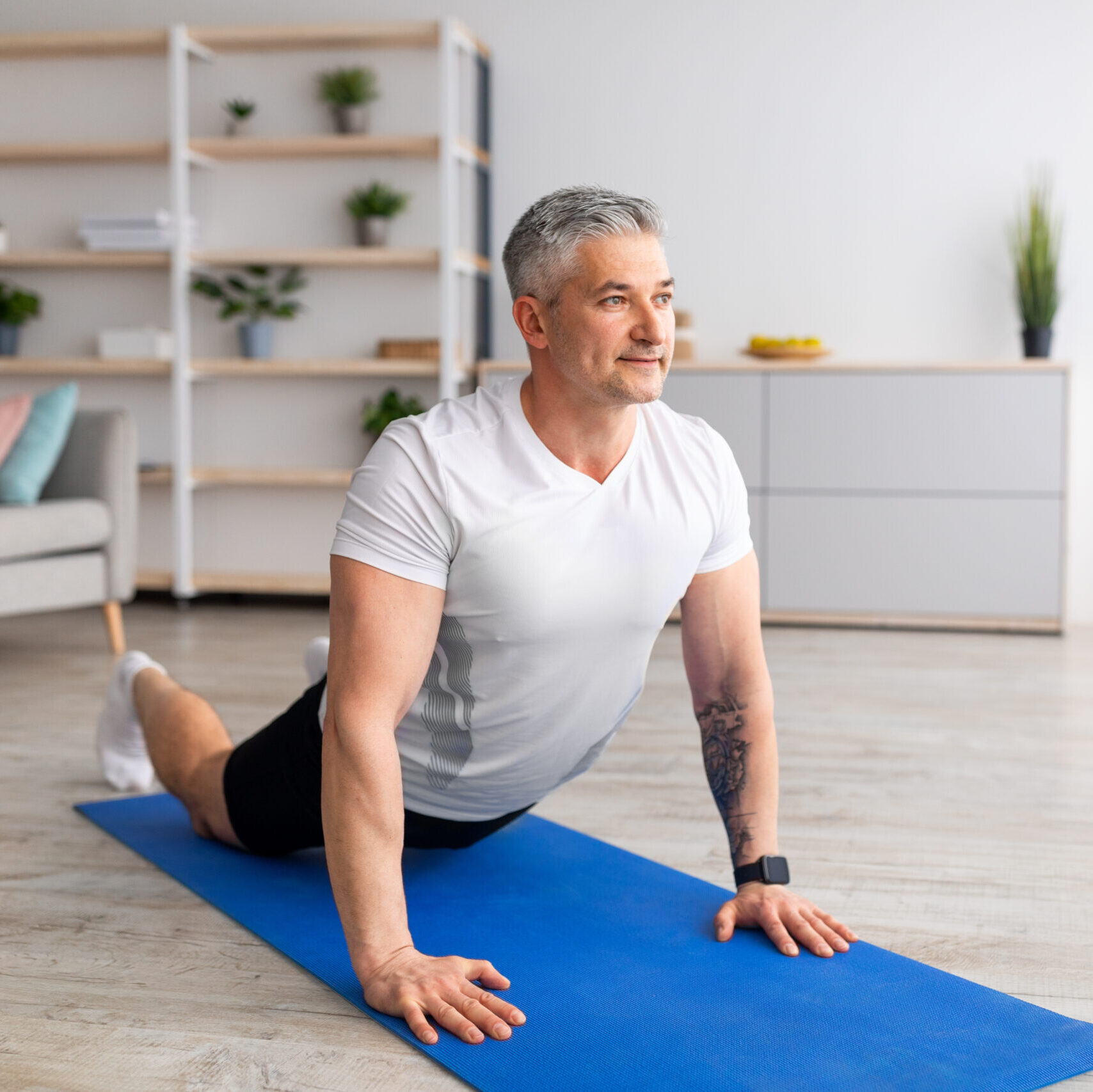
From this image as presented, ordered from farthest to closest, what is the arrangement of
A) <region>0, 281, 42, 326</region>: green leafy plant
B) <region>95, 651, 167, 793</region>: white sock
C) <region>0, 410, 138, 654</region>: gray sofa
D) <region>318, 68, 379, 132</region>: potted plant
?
1. <region>0, 281, 42, 326</region>: green leafy plant
2. <region>318, 68, 379, 132</region>: potted plant
3. <region>0, 410, 138, 654</region>: gray sofa
4. <region>95, 651, 167, 793</region>: white sock

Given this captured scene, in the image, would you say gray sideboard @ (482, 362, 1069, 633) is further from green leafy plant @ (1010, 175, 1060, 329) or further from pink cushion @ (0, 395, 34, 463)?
pink cushion @ (0, 395, 34, 463)

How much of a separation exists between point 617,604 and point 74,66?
14.9ft

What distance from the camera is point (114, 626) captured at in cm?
373

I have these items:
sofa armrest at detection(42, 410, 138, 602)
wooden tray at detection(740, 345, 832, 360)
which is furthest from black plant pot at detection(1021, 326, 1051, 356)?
sofa armrest at detection(42, 410, 138, 602)

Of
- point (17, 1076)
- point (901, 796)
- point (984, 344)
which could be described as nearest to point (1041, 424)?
point (984, 344)

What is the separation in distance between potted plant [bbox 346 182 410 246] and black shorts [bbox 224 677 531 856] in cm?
324

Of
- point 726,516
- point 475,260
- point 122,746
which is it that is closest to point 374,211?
point 475,260

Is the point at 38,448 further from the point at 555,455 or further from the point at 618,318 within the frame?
the point at 618,318

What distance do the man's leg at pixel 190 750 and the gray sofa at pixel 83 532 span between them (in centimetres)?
145

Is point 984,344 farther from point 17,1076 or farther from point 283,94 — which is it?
point 17,1076

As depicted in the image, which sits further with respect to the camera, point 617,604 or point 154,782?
point 154,782

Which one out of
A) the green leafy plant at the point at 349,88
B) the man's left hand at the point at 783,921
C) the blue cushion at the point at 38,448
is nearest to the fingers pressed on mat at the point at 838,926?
the man's left hand at the point at 783,921

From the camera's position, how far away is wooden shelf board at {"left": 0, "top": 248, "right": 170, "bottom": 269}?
4.75 meters

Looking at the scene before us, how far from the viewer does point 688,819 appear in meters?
2.14
